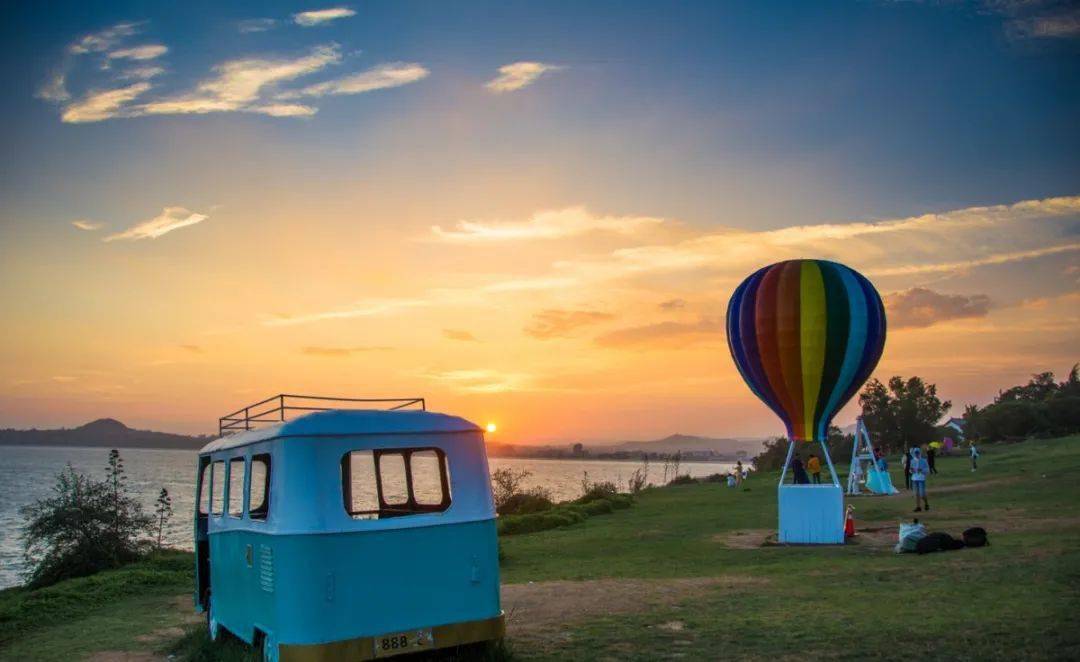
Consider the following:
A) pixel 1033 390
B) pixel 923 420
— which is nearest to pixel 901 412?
pixel 923 420

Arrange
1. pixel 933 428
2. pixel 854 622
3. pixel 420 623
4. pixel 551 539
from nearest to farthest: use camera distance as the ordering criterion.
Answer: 1. pixel 420 623
2. pixel 854 622
3. pixel 551 539
4. pixel 933 428

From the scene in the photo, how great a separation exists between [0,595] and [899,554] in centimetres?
2264

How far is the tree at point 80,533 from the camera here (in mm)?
25547

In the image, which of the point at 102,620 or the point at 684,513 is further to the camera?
the point at 684,513

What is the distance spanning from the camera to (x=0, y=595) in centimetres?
2338

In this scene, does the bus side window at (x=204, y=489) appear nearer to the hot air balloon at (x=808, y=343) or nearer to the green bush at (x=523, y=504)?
the hot air balloon at (x=808, y=343)

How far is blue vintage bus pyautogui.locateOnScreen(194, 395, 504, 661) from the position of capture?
9312 millimetres

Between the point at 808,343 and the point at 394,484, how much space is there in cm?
1512

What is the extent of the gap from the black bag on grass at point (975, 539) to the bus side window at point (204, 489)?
49.5ft

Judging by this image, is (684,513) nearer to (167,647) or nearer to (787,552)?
(787,552)

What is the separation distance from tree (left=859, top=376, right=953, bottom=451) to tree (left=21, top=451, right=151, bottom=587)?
74.4 m

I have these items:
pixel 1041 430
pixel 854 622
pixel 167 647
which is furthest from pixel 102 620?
pixel 1041 430

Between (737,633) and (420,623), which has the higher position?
(420,623)

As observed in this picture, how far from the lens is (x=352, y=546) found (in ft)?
31.1
